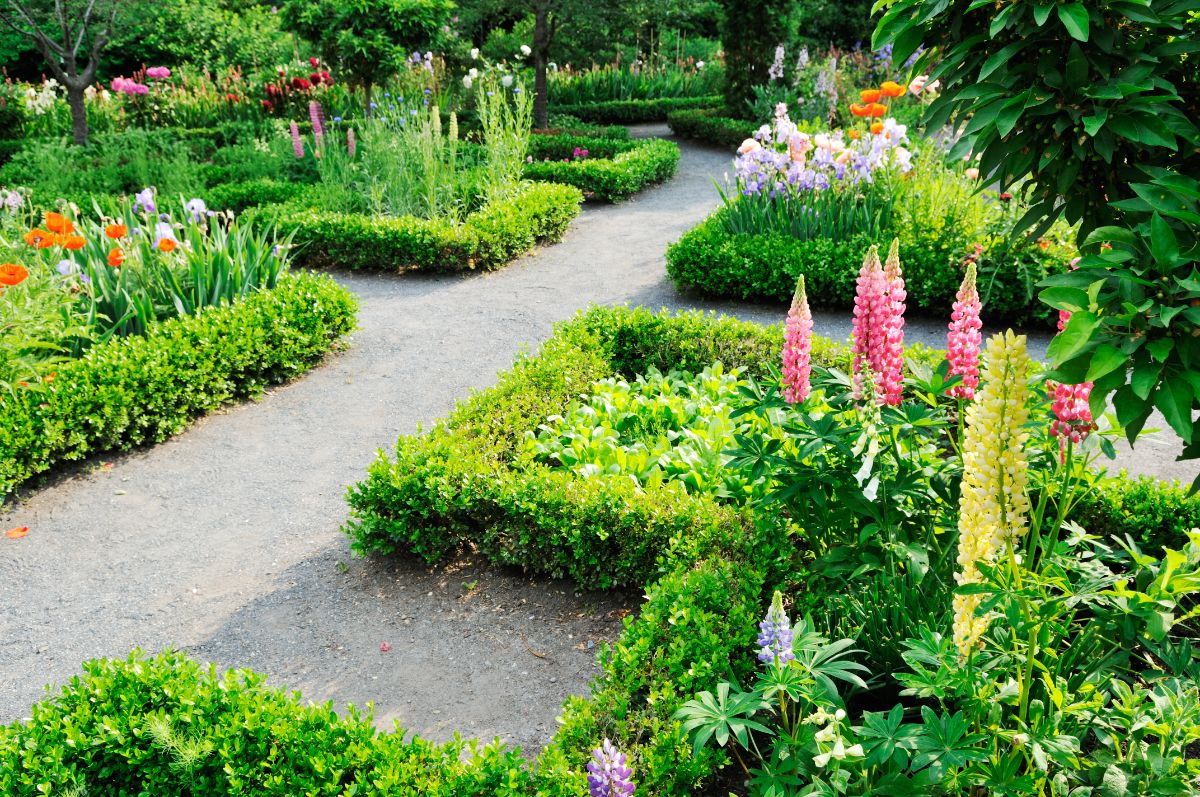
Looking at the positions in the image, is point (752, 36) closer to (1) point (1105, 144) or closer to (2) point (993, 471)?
(1) point (1105, 144)

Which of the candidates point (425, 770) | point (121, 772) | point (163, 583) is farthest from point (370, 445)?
point (425, 770)

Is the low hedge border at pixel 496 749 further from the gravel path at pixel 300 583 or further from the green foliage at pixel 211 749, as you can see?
the gravel path at pixel 300 583

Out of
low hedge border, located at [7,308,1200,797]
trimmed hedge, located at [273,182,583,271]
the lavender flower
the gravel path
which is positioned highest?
trimmed hedge, located at [273,182,583,271]

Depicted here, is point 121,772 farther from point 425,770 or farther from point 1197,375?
point 1197,375

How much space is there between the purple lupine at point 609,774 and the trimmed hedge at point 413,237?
660 centimetres

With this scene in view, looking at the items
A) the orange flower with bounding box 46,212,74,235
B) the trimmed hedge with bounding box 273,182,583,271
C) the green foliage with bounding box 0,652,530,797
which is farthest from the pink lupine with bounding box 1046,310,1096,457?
the trimmed hedge with bounding box 273,182,583,271

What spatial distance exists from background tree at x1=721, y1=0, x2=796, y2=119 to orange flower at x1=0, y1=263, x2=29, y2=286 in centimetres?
1098

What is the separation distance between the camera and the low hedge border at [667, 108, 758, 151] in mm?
13617

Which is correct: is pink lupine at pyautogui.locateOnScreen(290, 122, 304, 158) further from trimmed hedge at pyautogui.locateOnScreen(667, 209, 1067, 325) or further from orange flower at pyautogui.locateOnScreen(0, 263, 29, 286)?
orange flower at pyautogui.locateOnScreen(0, 263, 29, 286)

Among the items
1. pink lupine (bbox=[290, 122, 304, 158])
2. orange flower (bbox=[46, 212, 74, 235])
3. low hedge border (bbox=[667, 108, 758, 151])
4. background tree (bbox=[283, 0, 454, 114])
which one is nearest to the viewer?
orange flower (bbox=[46, 212, 74, 235])

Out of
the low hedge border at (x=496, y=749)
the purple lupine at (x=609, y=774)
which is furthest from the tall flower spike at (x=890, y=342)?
the purple lupine at (x=609, y=774)

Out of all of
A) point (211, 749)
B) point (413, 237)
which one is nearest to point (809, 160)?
point (413, 237)

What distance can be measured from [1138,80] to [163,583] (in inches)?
166

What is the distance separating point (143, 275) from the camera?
20.3 ft
